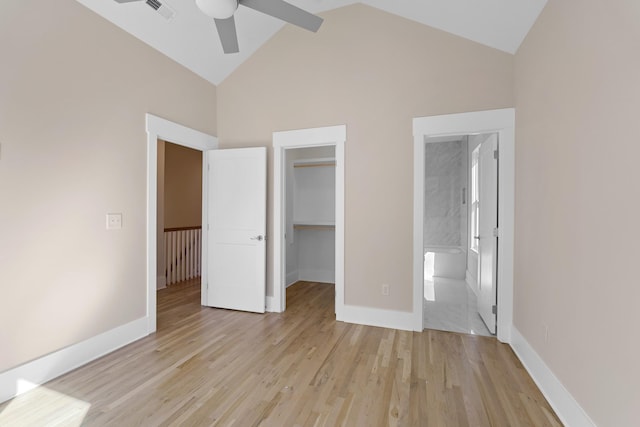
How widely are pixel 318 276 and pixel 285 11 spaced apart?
14.1 feet

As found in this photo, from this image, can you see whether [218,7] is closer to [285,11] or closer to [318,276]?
[285,11]

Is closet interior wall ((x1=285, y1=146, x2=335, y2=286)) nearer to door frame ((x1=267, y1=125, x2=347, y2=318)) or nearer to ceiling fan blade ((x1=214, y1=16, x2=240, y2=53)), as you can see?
door frame ((x1=267, y1=125, x2=347, y2=318))

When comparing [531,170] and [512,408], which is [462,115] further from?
[512,408]

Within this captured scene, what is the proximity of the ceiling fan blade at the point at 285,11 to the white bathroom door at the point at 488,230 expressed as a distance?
2.19 m

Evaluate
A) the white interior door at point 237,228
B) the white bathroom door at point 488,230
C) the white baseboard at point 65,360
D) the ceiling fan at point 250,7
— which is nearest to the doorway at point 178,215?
the white interior door at point 237,228

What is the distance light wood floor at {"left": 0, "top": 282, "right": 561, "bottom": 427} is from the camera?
1.86 m

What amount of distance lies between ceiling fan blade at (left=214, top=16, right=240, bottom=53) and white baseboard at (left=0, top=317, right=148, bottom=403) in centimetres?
273

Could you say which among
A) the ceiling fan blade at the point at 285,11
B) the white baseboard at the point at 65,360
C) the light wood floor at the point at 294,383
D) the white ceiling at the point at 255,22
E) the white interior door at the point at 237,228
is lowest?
the light wood floor at the point at 294,383

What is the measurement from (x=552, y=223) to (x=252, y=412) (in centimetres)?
241

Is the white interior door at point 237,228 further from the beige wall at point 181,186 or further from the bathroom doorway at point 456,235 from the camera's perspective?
the beige wall at point 181,186

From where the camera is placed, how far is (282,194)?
12.6ft

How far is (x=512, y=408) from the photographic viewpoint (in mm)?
1951

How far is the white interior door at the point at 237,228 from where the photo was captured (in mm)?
3744

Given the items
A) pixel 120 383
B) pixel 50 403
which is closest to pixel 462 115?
pixel 120 383
